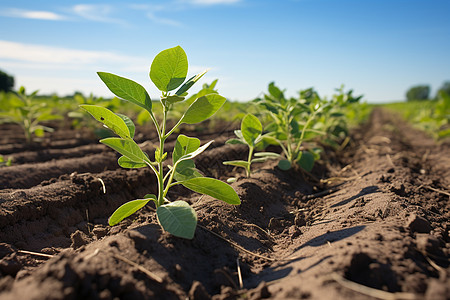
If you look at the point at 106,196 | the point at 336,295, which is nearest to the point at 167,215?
the point at 336,295

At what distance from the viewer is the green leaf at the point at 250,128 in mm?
2754

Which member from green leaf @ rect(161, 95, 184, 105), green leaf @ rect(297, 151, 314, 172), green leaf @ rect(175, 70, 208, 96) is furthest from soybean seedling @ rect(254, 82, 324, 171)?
green leaf @ rect(161, 95, 184, 105)

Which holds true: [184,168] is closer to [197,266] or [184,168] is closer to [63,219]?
[197,266]

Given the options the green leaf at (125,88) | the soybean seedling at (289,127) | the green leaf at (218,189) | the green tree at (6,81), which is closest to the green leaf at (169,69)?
the green leaf at (125,88)

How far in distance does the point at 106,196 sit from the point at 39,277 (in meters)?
1.78

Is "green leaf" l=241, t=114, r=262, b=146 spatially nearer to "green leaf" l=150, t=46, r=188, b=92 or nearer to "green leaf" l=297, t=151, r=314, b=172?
"green leaf" l=297, t=151, r=314, b=172

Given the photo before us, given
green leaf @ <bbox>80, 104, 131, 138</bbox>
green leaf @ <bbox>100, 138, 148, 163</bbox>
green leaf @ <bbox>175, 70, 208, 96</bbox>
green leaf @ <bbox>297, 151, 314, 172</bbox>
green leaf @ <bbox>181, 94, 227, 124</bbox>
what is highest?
green leaf @ <bbox>175, 70, 208, 96</bbox>

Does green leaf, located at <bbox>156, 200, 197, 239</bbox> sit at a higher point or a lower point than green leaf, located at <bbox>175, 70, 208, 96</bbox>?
lower

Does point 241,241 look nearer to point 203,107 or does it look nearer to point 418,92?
point 203,107

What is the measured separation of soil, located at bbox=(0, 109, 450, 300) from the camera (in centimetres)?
124

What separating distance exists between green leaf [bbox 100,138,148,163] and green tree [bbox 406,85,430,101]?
313ft

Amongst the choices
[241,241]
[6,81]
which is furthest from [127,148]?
[6,81]

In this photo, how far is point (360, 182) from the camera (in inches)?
124

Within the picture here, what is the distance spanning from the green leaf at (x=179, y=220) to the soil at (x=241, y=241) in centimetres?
8
